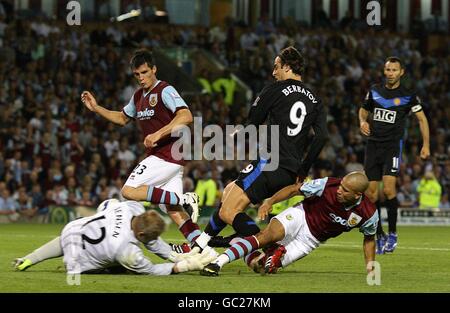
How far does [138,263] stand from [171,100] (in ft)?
7.59

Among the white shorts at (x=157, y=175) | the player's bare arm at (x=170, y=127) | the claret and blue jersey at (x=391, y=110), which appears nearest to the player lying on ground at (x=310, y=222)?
the player's bare arm at (x=170, y=127)

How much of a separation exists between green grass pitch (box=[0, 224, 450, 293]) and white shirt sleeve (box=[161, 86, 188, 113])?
5.68 feet

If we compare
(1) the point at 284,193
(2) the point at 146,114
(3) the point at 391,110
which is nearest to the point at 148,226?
(1) the point at 284,193

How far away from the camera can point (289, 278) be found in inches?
387

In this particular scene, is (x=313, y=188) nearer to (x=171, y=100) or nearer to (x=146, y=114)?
(x=171, y=100)

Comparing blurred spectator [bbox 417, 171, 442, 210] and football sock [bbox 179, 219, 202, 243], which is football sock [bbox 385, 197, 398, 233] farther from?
blurred spectator [bbox 417, 171, 442, 210]

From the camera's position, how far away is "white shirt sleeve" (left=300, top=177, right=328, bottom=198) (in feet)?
33.9

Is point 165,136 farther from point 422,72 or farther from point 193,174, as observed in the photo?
point 422,72

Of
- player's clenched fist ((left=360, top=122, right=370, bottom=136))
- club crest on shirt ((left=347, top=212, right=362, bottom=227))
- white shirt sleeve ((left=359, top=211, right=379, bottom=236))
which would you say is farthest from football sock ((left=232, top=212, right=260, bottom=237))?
player's clenched fist ((left=360, top=122, right=370, bottom=136))

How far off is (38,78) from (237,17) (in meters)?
9.78

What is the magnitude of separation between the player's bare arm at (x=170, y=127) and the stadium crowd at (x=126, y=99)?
10953 millimetres

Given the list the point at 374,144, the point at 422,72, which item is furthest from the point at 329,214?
the point at 422,72

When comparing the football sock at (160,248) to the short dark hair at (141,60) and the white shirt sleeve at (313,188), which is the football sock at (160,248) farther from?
the short dark hair at (141,60)

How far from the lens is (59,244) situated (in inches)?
382
